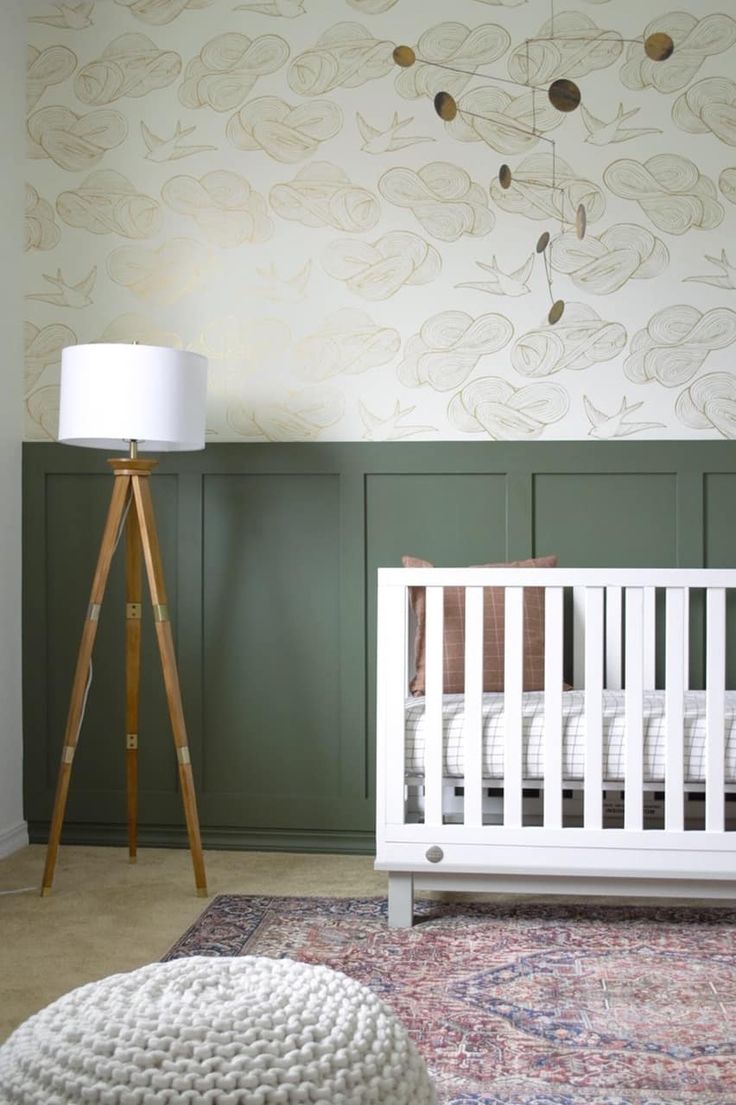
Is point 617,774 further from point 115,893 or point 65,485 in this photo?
point 65,485

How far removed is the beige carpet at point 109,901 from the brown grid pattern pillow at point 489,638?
0.57 m

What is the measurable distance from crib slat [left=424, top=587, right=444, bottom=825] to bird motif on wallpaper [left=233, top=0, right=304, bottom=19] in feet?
6.02

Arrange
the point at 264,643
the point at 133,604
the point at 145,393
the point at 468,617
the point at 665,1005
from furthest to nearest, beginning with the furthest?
the point at 264,643 → the point at 133,604 → the point at 145,393 → the point at 468,617 → the point at 665,1005

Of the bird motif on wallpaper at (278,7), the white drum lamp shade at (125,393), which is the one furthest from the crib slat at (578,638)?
the bird motif on wallpaper at (278,7)

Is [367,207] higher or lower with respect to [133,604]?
higher

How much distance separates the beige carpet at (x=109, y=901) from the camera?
2.21 metres

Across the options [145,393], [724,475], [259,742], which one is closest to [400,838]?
[259,742]

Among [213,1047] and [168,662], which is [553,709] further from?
[213,1047]

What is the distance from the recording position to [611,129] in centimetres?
317

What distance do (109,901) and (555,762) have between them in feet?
3.68

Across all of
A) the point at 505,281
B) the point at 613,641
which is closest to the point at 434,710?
the point at 613,641

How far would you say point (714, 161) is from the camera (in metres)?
3.13

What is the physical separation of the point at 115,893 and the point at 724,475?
6.37ft

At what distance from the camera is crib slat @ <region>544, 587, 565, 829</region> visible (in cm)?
241
